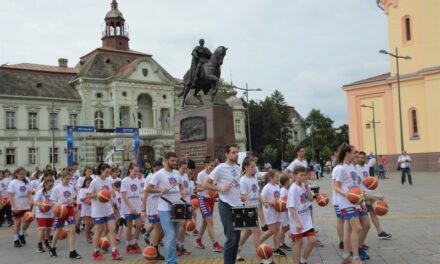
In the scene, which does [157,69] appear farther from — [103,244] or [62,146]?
[103,244]

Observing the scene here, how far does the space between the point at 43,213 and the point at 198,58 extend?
11.6m

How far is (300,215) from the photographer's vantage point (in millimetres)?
7484

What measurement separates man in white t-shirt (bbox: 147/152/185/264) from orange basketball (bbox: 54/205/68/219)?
2683 mm

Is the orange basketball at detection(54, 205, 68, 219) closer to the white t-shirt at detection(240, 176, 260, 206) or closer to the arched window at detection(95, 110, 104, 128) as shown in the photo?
the white t-shirt at detection(240, 176, 260, 206)

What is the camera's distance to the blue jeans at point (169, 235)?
24.6 feet

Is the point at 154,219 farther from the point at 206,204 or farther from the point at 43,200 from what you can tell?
the point at 43,200

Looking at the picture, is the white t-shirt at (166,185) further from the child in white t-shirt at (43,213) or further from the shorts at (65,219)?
the child in white t-shirt at (43,213)

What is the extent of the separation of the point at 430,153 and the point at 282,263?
3479 centimetres

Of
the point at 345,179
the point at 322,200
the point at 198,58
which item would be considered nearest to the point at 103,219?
the point at 322,200

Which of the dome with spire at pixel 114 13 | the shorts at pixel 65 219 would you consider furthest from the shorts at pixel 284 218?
the dome with spire at pixel 114 13

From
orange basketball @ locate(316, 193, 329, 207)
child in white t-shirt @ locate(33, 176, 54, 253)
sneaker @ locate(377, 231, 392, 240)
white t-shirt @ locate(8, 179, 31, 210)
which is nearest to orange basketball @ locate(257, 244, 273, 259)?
orange basketball @ locate(316, 193, 329, 207)

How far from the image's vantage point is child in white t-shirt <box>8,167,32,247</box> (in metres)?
12.2

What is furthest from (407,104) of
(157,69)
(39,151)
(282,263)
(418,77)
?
(39,151)

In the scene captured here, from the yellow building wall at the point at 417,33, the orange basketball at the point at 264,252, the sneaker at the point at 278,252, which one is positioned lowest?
the sneaker at the point at 278,252
